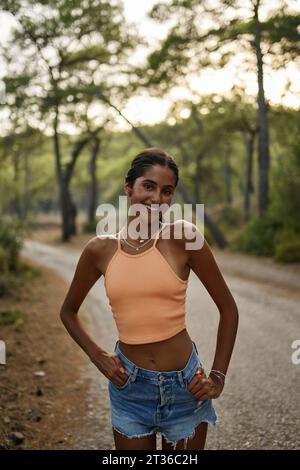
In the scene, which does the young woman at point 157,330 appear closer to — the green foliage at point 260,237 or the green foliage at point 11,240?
the green foliage at point 11,240

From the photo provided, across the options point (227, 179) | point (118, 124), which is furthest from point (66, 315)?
point (227, 179)

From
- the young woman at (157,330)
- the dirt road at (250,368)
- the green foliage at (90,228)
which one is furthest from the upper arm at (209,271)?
the green foliage at (90,228)

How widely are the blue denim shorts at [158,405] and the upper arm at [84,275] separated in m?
0.45

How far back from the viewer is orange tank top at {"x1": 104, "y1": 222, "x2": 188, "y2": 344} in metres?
2.02

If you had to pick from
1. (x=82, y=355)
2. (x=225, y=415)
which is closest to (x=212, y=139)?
(x=82, y=355)

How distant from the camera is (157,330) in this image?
2.08m

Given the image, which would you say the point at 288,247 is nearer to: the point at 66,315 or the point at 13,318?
the point at 13,318

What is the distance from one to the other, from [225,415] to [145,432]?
8.80 feet

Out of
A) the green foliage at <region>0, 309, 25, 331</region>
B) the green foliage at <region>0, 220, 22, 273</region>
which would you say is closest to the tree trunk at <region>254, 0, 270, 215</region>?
Answer: the green foliage at <region>0, 220, 22, 273</region>

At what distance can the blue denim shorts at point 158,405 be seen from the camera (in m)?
2.07

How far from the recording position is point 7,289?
10648mm

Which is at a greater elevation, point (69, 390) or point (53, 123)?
point (53, 123)
